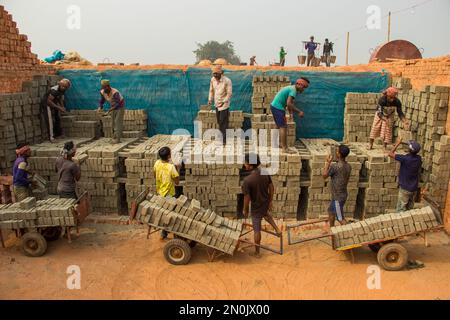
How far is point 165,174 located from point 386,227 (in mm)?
4195

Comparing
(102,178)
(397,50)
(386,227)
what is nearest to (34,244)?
(102,178)

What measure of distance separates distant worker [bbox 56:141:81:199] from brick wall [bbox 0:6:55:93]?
3.47m

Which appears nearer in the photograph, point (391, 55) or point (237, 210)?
point (237, 210)

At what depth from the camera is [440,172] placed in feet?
26.4

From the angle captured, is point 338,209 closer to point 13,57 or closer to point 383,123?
point 383,123

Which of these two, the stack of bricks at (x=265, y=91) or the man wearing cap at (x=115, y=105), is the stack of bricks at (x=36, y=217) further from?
the stack of bricks at (x=265, y=91)

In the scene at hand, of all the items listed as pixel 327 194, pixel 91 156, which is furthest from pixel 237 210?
pixel 91 156

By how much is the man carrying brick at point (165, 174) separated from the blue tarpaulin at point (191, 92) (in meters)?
4.47

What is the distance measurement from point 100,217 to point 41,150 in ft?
7.31

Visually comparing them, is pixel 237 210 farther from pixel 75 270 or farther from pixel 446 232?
pixel 446 232

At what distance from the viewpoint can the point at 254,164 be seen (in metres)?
6.38

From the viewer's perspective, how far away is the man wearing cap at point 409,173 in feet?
23.3

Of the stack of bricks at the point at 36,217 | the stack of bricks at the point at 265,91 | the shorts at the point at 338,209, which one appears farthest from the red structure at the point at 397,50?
the stack of bricks at the point at 36,217

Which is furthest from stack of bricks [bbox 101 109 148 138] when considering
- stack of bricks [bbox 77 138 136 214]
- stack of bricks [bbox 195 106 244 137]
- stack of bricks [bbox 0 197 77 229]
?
stack of bricks [bbox 0 197 77 229]
